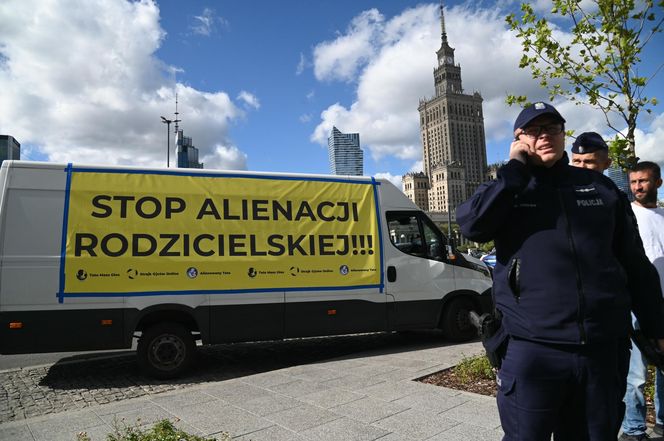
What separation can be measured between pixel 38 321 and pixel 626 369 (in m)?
6.58

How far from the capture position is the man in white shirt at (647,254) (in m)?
3.54

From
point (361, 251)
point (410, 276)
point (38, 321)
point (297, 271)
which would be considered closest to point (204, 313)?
point (297, 271)

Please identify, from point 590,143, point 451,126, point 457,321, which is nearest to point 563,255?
point 590,143

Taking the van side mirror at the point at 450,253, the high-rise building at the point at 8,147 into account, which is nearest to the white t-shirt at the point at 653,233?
the van side mirror at the point at 450,253

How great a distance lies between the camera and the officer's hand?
2.26m

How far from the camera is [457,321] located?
27.3 feet

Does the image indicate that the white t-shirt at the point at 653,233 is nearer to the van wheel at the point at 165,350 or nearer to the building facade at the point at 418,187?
the van wheel at the point at 165,350

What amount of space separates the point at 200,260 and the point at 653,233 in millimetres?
5438

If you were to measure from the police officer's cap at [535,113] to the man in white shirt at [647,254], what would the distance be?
2043mm

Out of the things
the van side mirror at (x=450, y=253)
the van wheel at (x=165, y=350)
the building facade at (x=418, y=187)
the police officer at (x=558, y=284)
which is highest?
the building facade at (x=418, y=187)

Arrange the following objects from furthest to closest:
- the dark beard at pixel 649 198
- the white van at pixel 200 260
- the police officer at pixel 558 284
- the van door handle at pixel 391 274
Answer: the van door handle at pixel 391 274
the white van at pixel 200 260
the dark beard at pixel 649 198
the police officer at pixel 558 284

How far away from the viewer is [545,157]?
2.23 meters

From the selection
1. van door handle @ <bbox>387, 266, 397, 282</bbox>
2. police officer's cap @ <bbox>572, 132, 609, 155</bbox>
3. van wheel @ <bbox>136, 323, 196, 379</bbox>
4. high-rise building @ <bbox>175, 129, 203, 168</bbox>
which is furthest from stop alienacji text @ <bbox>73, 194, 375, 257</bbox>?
high-rise building @ <bbox>175, 129, 203, 168</bbox>

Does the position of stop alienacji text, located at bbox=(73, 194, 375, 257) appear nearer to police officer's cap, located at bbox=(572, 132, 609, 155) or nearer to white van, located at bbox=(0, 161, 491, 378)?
white van, located at bbox=(0, 161, 491, 378)
